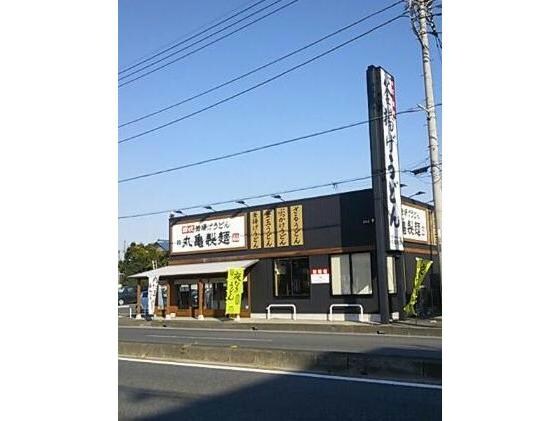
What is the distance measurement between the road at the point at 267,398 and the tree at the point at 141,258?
38.4 metres

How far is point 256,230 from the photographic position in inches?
852

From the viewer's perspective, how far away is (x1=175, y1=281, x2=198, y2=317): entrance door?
76.1 ft

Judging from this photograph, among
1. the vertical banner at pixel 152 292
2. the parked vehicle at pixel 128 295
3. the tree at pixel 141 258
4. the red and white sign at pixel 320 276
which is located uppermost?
the tree at pixel 141 258

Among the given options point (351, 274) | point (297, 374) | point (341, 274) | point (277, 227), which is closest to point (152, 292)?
point (277, 227)

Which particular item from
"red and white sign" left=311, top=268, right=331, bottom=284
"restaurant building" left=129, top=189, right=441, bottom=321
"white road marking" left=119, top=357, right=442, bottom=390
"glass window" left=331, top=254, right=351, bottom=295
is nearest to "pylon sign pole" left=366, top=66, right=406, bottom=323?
"restaurant building" left=129, top=189, right=441, bottom=321

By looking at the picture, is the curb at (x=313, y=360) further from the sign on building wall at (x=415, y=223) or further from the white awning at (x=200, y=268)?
the sign on building wall at (x=415, y=223)

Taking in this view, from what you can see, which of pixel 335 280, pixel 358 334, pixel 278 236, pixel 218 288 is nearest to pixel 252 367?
pixel 358 334

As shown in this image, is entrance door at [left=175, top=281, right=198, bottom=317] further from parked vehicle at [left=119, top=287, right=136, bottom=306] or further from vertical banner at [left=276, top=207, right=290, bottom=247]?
parked vehicle at [left=119, top=287, right=136, bottom=306]

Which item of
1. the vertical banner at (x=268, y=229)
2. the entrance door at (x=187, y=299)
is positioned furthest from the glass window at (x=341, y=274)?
the entrance door at (x=187, y=299)

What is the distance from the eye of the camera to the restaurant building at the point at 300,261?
18484 mm
